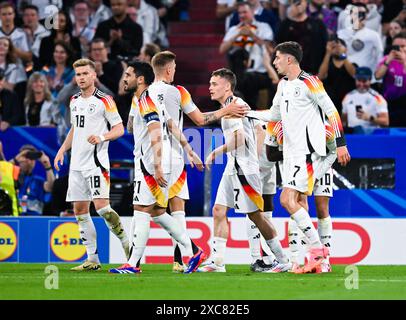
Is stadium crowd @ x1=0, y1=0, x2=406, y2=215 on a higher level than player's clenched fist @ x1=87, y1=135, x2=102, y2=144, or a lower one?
higher

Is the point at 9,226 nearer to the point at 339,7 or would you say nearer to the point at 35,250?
the point at 35,250

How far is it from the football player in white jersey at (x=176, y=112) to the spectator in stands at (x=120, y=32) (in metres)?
6.14

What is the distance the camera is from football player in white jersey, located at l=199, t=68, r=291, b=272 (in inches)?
477

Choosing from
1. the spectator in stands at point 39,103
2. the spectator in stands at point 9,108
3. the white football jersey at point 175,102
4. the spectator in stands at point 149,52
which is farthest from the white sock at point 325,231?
the spectator in stands at point 9,108

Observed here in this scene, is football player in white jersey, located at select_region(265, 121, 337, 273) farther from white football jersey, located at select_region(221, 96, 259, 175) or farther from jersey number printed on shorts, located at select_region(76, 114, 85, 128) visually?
jersey number printed on shorts, located at select_region(76, 114, 85, 128)

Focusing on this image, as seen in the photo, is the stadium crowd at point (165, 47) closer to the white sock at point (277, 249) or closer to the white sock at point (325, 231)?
the white sock at point (325, 231)

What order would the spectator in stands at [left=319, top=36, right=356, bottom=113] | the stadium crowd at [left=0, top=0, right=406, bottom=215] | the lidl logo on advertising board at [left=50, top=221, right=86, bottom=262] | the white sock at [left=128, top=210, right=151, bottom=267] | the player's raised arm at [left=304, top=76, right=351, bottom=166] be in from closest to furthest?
the player's raised arm at [left=304, top=76, right=351, bottom=166], the white sock at [left=128, top=210, right=151, bottom=267], the lidl logo on advertising board at [left=50, top=221, right=86, bottom=262], the stadium crowd at [left=0, top=0, right=406, bottom=215], the spectator in stands at [left=319, top=36, right=356, bottom=113]

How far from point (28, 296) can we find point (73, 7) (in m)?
11.4

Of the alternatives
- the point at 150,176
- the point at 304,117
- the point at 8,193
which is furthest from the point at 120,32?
the point at 304,117

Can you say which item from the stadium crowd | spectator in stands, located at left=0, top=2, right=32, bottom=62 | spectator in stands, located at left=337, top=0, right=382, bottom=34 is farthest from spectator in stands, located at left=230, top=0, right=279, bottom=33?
spectator in stands, located at left=0, top=2, right=32, bottom=62

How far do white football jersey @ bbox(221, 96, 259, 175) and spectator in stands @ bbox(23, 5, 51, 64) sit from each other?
7912 millimetres

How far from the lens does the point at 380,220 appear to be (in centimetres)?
1484

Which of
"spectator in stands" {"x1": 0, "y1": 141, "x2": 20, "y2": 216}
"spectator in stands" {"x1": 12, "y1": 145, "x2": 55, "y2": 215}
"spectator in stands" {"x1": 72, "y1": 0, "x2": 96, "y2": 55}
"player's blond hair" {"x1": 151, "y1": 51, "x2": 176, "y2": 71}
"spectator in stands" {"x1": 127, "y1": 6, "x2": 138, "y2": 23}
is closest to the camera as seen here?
"player's blond hair" {"x1": 151, "y1": 51, "x2": 176, "y2": 71}

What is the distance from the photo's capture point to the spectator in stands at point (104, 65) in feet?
57.8
